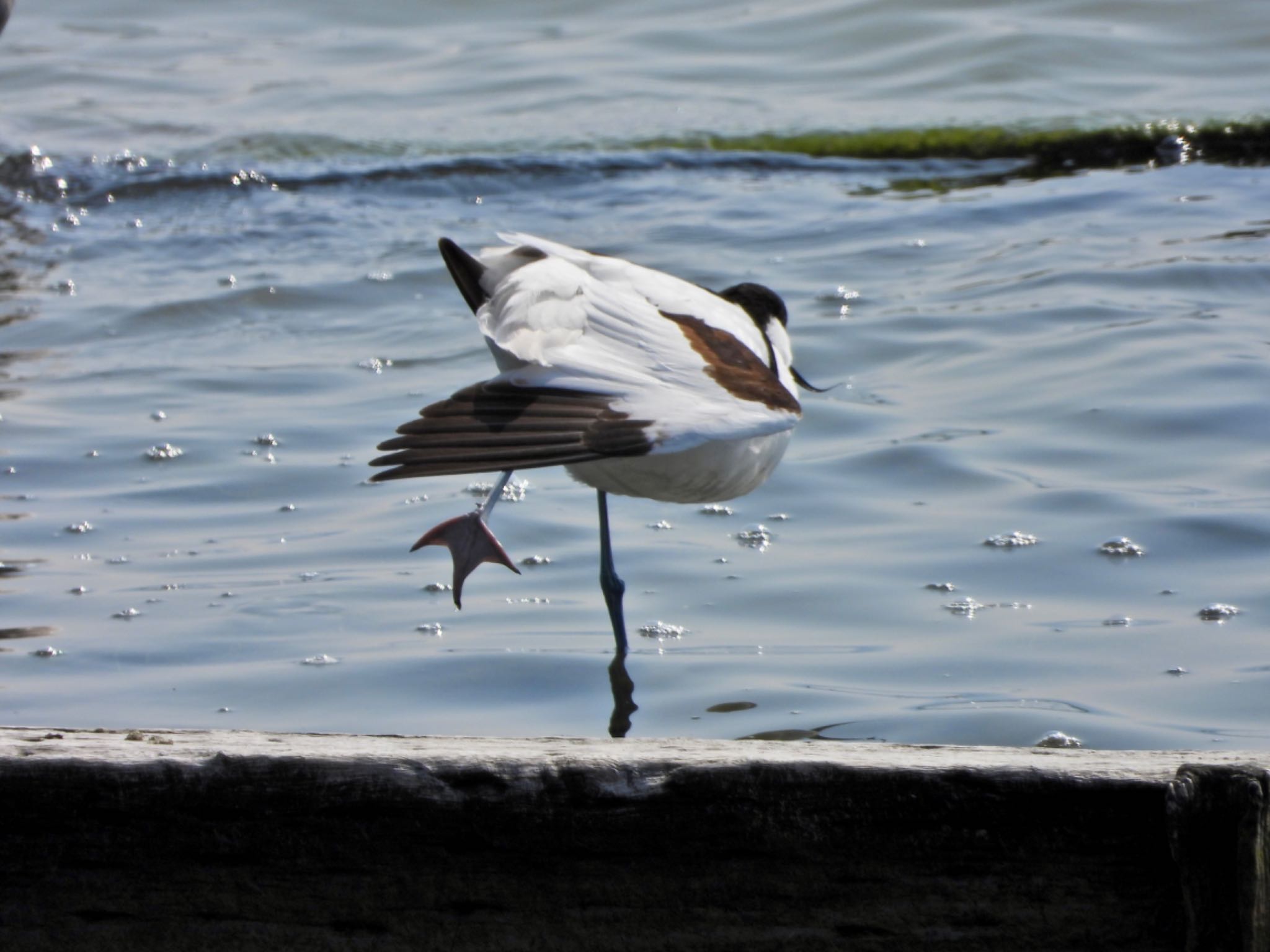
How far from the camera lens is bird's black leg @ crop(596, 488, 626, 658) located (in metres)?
3.77

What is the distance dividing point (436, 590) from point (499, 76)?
8.03 m

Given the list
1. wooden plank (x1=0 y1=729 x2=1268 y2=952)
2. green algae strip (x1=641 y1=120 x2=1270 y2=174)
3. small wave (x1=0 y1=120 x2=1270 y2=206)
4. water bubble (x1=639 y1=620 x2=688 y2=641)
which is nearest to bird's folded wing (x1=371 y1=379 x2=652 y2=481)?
wooden plank (x1=0 y1=729 x2=1268 y2=952)

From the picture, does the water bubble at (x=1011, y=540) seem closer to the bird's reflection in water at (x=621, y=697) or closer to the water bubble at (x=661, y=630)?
the water bubble at (x=661, y=630)

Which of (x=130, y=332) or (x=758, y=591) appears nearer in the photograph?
(x=758, y=591)

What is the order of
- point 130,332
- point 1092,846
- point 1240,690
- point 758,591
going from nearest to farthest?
point 1092,846 < point 1240,690 < point 758,591 < point 130,332

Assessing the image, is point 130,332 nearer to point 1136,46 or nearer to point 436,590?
point 436,590

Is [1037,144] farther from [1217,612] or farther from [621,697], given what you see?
[621,697]

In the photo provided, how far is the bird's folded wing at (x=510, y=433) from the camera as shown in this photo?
2578mm

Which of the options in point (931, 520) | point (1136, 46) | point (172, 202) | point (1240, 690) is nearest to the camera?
point (1240, 690)

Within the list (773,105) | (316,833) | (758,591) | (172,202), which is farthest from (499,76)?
(316,833)

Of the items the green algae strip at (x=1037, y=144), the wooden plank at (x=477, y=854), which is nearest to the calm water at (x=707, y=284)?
the green algae strip at (x=1037, y=144)

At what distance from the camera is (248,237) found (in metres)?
8.38

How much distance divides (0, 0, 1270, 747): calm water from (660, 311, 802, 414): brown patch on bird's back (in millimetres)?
692

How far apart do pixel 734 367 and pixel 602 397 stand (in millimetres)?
445
